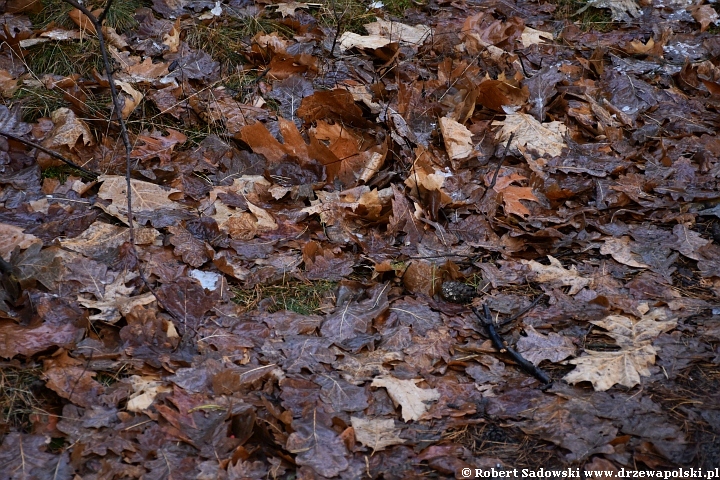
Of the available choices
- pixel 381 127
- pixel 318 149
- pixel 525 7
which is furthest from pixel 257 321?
pixel 525 7

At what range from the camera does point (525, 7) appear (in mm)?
5105

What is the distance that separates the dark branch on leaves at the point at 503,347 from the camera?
2.55 metres

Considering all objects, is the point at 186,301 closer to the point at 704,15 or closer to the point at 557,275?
the point at 557,275

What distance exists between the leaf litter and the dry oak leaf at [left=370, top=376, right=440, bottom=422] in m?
0.01

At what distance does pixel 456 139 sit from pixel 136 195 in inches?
68.8

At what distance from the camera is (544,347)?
2.67 m

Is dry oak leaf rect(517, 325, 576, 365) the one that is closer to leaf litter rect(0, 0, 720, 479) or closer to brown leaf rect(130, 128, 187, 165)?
leaf litter rect(0, 0, 720, 479)

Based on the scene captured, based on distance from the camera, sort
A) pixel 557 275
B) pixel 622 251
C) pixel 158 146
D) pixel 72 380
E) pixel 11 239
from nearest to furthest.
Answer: pixel 72 380
pixel 11 239
pixel 557 275
pixel 622 251
pixel 158 146

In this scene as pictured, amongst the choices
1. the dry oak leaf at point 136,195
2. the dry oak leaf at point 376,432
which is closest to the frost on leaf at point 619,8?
the dry oak leaf at point 136,195

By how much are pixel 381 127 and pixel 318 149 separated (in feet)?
1.53

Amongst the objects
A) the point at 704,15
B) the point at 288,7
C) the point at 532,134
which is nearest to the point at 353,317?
the point at 532,134

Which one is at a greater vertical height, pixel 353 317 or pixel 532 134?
pixel 532 134

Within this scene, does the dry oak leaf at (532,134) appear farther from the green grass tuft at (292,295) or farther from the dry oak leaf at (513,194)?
the green grass tuft at (292,295)

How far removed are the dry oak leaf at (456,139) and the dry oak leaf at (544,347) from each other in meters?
1.27
